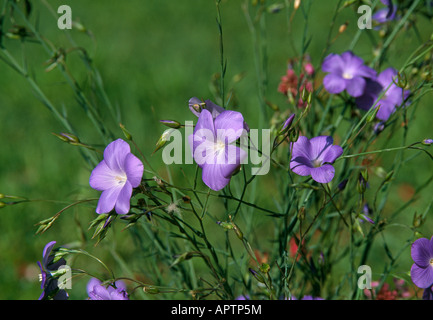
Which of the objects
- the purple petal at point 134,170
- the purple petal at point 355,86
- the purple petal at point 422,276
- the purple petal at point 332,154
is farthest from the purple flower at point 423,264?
the purple petal at point 134,170

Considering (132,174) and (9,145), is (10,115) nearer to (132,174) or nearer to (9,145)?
(9,145)

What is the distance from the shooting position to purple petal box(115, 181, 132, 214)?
2.16ft

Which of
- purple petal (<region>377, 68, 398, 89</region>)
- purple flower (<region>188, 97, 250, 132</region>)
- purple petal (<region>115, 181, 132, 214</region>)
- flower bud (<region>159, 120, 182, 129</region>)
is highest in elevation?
purple petal (<region>377, 68, 398, 89</region>)

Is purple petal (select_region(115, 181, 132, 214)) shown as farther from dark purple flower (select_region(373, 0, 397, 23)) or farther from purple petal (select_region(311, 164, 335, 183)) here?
dark purple flower (select_region(373, 0, 397, 23))

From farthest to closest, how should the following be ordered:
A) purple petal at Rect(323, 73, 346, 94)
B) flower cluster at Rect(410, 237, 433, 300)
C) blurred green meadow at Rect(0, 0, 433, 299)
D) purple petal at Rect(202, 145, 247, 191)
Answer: blurred green meadow at Rect(0, 0, 433, 299) < purple petal at Rect(323, 73, 346, 94) < flower cluster at Rect(410, 237, 433, 300) < purple petal at Rect(202, 145, 247, 191)

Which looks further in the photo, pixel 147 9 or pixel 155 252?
pixel 147 9

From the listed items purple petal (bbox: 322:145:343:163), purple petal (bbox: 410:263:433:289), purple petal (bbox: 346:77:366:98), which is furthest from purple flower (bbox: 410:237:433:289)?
purple petal (bbox: 346:77:366:98)

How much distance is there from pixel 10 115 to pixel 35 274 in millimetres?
902

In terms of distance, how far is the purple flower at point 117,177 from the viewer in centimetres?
67

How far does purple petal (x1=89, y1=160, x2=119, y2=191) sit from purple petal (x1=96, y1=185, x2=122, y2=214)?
23mm

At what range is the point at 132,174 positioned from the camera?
0.68 meters

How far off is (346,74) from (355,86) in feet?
0.10

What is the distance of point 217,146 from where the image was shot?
0.70 m

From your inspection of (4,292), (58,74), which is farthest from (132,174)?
(58,74)
